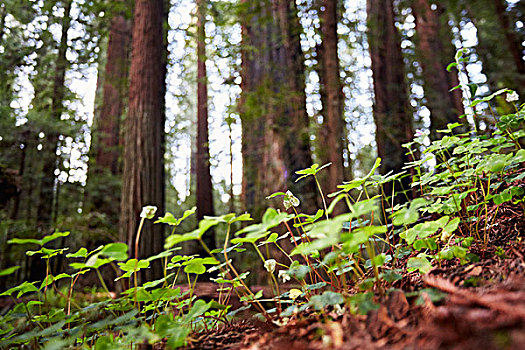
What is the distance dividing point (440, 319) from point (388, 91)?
722cm

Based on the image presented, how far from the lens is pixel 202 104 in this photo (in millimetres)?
10672

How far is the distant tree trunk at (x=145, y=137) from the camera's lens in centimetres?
400

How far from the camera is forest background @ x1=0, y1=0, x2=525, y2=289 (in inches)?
185

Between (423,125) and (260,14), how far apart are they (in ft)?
17.2

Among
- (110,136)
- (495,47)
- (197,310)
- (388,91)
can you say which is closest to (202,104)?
(110,136)

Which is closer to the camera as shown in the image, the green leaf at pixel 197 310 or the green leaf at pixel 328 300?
the green leaf at pixel 328 300

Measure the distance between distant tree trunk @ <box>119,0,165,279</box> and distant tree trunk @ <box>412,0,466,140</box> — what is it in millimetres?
5175

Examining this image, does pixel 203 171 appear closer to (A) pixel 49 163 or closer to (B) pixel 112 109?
(B) pixel 112 109

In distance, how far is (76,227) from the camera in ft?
19.9

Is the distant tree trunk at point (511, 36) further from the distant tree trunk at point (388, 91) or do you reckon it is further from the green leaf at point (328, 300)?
the green leaf at point (328, 300)

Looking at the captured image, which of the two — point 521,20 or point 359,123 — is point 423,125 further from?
point 521,20

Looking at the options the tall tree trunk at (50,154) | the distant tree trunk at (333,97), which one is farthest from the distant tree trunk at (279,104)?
the tall tree trunk at (50,154)

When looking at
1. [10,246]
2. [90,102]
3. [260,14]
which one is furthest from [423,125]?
[90,102]

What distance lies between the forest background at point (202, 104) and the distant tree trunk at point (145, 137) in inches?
0.7
